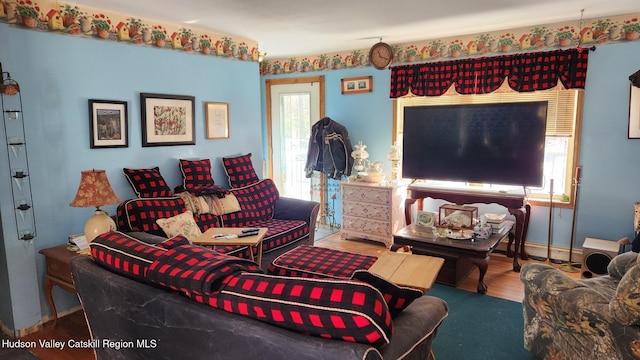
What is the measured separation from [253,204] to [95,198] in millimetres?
1721

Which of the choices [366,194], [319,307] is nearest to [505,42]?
[366,194]

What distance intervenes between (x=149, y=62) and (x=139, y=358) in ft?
9.31

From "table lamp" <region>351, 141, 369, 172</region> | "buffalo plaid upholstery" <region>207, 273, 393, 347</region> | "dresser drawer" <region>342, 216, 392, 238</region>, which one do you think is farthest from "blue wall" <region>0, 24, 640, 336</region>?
"buffalo plaid upholstery" <region>207, 273, 393, 347</region>

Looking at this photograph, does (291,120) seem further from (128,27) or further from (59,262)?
(59,262)

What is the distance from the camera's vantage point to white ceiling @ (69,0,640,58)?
10.9 ft

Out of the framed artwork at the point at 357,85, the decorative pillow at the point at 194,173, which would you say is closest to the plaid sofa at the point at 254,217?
the decorative pillow at the point at 194,173

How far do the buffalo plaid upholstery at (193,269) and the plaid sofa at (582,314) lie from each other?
1.65 m

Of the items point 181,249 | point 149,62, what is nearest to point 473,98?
point 149,62

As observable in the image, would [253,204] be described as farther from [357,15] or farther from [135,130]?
[357,15]

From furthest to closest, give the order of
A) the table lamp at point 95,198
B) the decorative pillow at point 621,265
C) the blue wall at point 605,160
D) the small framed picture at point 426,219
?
the small framed picture at point 426,219 → the blue wall at point 605,160 → the table lamp at point 95,198 → the decorative pillow at point 621,265

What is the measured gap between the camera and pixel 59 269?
2.99m

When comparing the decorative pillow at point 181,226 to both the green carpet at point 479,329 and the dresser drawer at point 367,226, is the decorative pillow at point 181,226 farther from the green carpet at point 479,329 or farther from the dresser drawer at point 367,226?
the dresser drawer at point 367,226

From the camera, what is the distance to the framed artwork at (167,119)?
3848 mm

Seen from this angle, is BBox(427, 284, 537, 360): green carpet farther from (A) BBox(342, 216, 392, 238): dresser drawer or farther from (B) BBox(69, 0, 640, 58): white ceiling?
(B) BBox(69, 0, 640, 58): white ceiling
